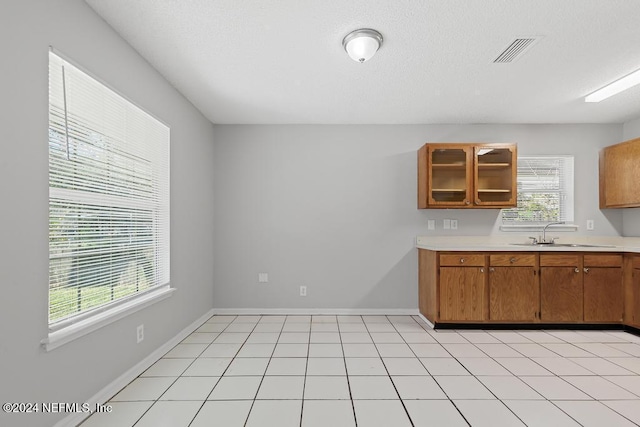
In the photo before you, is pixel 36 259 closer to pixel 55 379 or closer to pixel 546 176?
pixel 55 379

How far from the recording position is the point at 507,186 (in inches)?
154

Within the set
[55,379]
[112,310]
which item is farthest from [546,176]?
[55,379]

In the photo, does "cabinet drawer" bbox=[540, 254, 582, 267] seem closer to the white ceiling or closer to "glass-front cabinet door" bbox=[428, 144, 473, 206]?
"glass-front cabinet door" bbox=[428, 144, 473, 206]

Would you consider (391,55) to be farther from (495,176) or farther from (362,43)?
(495,176)

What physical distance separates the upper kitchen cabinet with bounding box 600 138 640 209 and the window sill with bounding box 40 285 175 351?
516cm

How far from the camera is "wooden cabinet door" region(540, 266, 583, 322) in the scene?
3.49 m

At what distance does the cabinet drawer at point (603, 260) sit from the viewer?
349 centimetres

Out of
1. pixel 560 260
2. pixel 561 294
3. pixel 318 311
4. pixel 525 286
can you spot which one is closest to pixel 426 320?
pixel 525 286

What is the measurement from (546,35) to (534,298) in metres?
2.65

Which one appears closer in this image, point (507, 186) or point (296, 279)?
point (507, 186)

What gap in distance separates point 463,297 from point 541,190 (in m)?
1.94

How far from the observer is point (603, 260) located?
3500 mm

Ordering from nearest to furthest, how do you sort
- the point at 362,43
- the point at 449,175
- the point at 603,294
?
the point at 362,43 → the point at 603,294 → the point at 449,175

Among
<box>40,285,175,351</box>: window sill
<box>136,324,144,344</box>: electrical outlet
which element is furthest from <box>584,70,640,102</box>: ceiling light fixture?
<box>136,324,144,344</box>: electrical outlet
